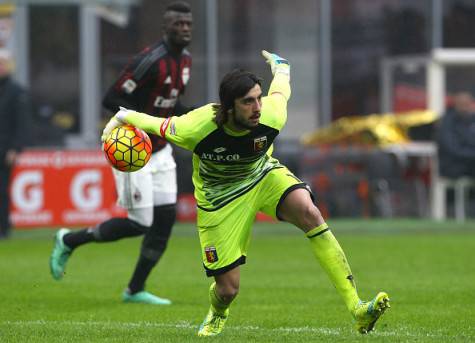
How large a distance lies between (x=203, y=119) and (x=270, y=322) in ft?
5.82

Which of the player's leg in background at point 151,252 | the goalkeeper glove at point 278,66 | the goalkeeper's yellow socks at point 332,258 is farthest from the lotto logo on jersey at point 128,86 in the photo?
the goalkeeper's yellow socks at point 332,258

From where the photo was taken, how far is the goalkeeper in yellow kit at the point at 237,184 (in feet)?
27.4

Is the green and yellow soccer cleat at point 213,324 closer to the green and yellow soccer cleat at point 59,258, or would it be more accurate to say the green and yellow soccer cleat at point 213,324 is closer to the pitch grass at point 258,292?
the pitch grass at point 258,292

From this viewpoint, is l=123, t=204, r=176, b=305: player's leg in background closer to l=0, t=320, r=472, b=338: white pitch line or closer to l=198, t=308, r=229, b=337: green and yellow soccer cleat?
l=0, t=320, r=472, b=338: white pitch line

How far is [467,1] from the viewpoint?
81.6 feet

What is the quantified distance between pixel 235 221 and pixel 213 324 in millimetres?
697

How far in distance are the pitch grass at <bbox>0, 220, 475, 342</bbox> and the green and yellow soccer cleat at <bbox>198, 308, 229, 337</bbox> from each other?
0.27ft

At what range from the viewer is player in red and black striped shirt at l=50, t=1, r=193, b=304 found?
10.7 m

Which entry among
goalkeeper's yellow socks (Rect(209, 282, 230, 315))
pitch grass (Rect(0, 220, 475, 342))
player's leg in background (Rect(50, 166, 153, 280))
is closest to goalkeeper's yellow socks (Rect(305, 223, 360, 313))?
pitch grass (Rect(0, 220, 475, 342))

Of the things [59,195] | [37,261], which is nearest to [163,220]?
[37,261]

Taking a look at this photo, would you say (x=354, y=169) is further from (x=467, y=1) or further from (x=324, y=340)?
(x=324, y=340)

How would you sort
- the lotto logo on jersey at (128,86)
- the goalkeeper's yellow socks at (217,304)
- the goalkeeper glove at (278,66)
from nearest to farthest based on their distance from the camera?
the goalkeeper's yellow socks at (217,304) < the goalkeeper glove at (278,66) < the lotto logo on jersey at (128,86)

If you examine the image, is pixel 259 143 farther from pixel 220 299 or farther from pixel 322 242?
pixel 220 299

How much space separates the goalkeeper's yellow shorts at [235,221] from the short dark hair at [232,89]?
63 cm
